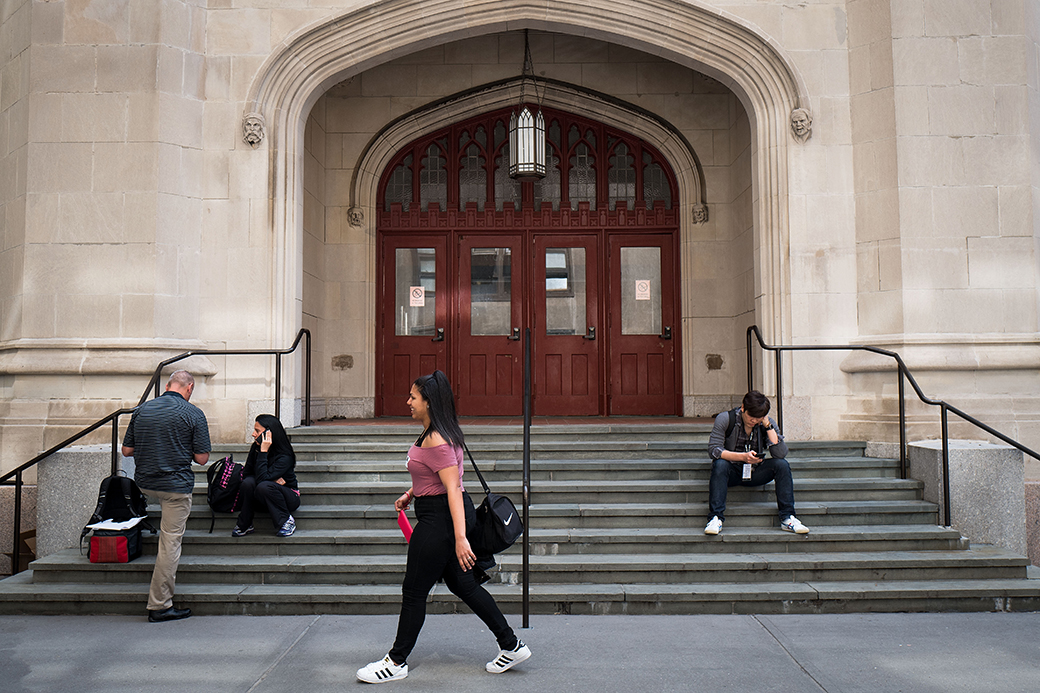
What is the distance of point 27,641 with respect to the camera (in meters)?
5.05

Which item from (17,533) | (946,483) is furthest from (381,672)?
(946,483)

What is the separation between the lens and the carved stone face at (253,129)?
854 cm

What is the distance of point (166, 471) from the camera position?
5.54 m

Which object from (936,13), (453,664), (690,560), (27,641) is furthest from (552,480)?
(936,13)

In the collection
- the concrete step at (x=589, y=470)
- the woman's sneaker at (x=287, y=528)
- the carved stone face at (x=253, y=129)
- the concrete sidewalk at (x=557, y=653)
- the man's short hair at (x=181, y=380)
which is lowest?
the concrete sidewalk at (x=557, y=653)

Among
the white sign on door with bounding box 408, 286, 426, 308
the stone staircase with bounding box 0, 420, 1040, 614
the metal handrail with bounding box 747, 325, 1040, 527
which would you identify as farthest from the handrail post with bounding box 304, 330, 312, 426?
the metal handrail with bounding box 747, 325, 1040, 527

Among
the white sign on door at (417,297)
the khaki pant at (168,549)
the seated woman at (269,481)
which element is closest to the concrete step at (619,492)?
the seated woman at (269,481)

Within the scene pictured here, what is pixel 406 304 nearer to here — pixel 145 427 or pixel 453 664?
pixel 145 427

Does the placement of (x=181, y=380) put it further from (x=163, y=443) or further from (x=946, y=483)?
(x=946, y=483)

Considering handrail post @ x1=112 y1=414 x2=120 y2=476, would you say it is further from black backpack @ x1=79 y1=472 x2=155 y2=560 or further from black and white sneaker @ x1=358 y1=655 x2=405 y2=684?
black and white sneaker @ x1=358 y1=655 x2=405 y2=684

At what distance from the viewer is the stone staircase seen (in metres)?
5.66

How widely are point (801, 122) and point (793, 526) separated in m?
4.49

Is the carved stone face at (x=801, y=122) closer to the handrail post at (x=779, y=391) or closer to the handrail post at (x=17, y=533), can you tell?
the handrail post at (x=779, y=391)

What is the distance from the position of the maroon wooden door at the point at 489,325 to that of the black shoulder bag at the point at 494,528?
6.99 m
